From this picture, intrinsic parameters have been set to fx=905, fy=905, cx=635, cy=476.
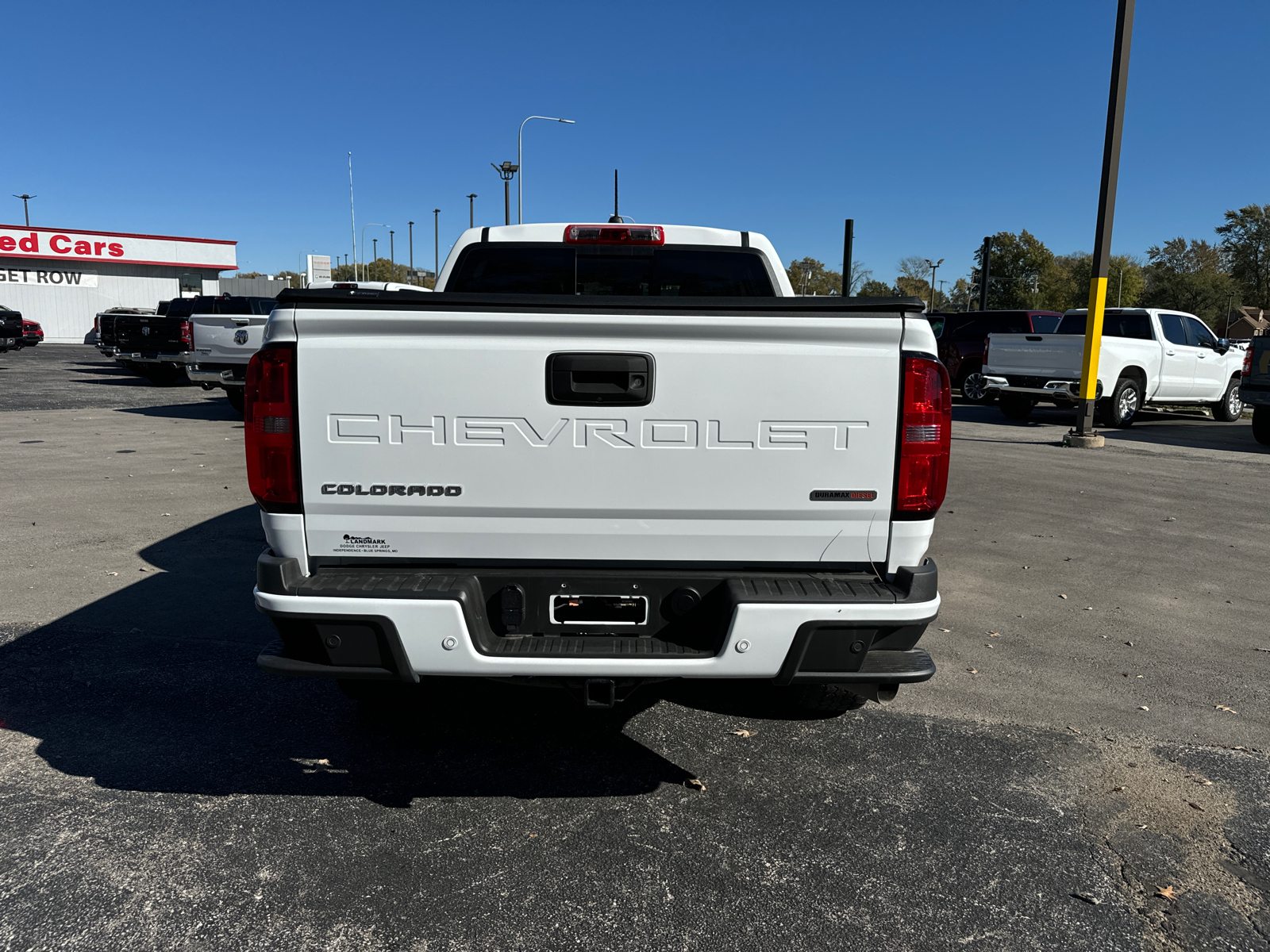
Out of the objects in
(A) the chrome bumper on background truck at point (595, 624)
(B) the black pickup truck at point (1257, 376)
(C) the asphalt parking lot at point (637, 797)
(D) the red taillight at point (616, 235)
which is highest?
(D) the red taillight at point (616, 235)

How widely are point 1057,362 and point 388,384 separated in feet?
50.4

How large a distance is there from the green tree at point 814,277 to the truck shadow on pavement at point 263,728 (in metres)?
98.8

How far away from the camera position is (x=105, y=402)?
17.8 metres

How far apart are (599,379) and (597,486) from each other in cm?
34

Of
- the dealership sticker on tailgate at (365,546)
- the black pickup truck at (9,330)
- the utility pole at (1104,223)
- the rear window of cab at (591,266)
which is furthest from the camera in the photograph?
the black pickup truck at (9,330)

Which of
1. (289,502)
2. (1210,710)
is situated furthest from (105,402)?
(1210,710)

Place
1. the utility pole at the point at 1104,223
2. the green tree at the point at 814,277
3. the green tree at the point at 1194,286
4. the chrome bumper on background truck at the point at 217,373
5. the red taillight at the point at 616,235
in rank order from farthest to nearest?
the green tree at the point at 814,277 < the green tree at the point at 1194,286 < the chrome bumper on background truck at the point at 217,373 < the utility pole at the point at 1104,223 < the red taillight at the point at 616,235

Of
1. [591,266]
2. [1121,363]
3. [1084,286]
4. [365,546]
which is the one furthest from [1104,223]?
[1084,286]

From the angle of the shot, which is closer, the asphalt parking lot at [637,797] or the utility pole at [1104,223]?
the asphalt parking lot at [637,797]

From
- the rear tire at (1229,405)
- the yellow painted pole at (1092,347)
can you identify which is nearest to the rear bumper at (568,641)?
the yellow painted pole at (1092,347)

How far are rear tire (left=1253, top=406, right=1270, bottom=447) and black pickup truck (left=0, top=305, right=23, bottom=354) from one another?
33.5 meters

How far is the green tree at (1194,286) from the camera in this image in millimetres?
84438

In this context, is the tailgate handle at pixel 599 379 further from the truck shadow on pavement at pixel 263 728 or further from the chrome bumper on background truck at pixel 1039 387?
the chrome bumper on background truck at pixel 1039 387

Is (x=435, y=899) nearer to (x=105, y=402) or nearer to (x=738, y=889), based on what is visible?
(x=738, y=889)
